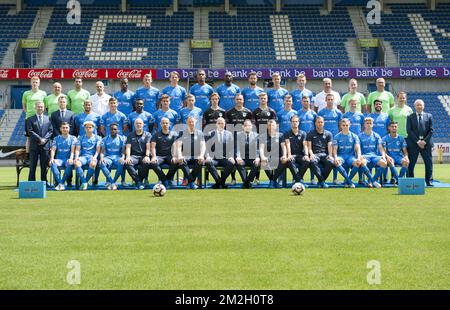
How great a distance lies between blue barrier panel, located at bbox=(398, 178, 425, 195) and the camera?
11.9m

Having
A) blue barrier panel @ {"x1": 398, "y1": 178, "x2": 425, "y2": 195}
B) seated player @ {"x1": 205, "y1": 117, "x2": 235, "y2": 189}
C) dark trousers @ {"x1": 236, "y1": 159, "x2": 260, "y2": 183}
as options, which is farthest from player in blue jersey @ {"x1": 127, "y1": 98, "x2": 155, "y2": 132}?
blue barrier panel @ {"x1": 398, "y1": 178, "x2": 425, "y2": 195}

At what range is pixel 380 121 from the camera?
14742mm

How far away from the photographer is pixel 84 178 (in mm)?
13469

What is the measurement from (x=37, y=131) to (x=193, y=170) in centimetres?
365

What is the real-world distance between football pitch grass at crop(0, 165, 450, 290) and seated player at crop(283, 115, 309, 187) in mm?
2632

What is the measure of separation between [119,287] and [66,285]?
42 centimetres

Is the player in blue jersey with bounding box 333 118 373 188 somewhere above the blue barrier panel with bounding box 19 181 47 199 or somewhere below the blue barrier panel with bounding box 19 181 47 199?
above

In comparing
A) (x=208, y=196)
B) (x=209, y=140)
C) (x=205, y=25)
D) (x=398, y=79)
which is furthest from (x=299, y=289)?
(x=205, y=25)

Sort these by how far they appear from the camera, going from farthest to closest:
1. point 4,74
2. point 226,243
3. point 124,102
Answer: point 4,74 → point 124,102 → point 226,243

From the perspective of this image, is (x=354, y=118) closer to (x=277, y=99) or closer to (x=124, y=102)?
(x=277, y=99)

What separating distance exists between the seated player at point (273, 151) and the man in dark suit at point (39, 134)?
16.0 ft

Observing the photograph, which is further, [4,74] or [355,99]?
[4,74]

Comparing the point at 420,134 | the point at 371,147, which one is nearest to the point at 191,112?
the point at 371,147

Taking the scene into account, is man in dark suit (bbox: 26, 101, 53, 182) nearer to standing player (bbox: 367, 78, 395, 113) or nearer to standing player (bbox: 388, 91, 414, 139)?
standing player (bbox: 367, 78, 395, 113)
